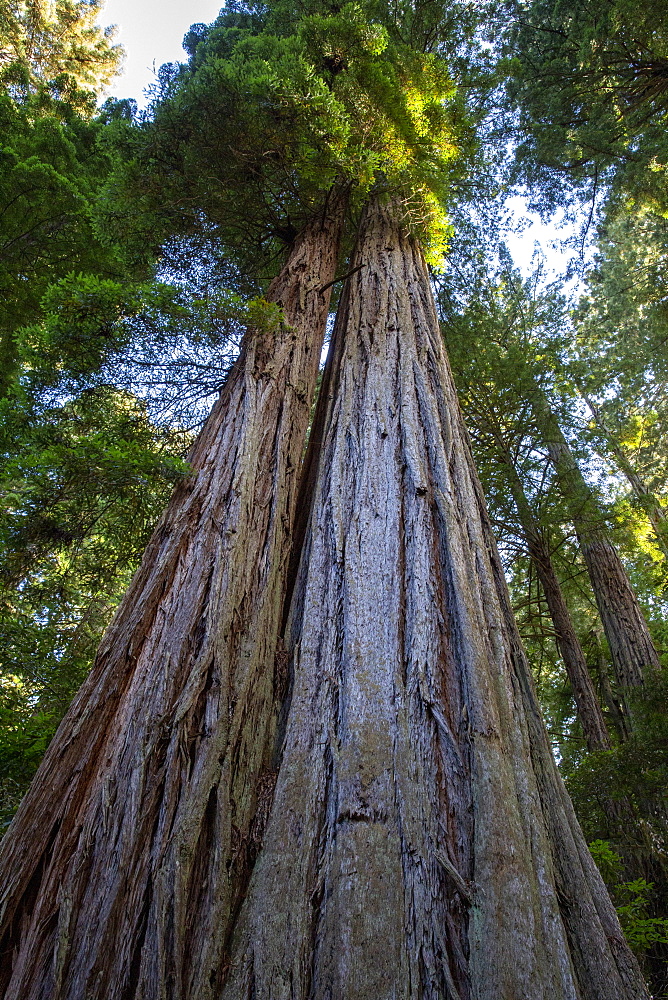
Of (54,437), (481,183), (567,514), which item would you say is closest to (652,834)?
(567,514)

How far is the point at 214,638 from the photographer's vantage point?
92.7 inches

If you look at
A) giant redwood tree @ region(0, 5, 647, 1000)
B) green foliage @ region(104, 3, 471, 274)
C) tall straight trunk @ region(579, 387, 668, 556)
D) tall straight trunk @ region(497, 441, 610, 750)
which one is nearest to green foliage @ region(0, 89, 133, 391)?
green foliage @ region(104, 3, 471, 274)

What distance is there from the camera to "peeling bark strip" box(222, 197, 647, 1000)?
1540 millimetres

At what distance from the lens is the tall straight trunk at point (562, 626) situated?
6.12m

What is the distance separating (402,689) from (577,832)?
34.6 inches

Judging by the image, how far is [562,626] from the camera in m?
6.75

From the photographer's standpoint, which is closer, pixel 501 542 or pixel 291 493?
pixel 291 493

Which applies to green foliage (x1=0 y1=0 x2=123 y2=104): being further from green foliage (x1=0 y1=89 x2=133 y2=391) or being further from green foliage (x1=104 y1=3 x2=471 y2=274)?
green foliage (x1=104 y1=3 x2=471 y2=274)

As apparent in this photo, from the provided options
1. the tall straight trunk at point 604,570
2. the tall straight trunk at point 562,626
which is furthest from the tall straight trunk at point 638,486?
the tall straight trunk at point 562,626

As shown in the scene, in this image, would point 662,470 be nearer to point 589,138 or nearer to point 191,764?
point 589,138

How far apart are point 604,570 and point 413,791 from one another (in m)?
Answer: 6.38

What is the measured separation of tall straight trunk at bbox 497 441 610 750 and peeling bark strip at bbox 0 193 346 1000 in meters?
4.51

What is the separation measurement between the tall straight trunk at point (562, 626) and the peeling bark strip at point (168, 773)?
451 centimetres

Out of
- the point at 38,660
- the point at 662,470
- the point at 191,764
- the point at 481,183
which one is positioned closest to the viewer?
the point at 191,764
